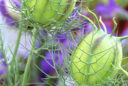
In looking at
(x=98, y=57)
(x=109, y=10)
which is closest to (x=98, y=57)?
(x=98, y=57)

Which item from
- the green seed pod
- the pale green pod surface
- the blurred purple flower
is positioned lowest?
the pale green pod surface

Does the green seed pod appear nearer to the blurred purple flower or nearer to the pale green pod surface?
the pale green pod surface

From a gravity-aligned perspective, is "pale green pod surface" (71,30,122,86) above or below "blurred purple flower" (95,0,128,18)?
below

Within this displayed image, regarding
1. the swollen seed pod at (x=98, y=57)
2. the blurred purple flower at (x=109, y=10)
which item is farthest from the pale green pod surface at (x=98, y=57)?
the blurred purple flower at (x=109, y=10)

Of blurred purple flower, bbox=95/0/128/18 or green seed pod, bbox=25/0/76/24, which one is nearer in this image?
green seed pod, bbox=25/0/76/24

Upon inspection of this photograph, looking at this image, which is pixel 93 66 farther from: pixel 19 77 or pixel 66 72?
pixel 19 77

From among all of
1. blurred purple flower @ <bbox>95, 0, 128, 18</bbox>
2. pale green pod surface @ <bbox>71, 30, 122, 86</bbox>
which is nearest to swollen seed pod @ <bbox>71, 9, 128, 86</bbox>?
pale green pod surface @ <bbox>71, 30, 122, 86</bbox>

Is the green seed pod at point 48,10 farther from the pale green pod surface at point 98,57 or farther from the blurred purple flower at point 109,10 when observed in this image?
the blurred purple flower at point 109,10

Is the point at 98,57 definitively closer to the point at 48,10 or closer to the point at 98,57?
the point at 98,57
